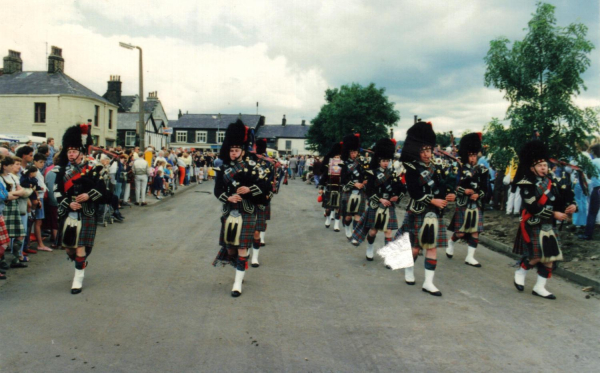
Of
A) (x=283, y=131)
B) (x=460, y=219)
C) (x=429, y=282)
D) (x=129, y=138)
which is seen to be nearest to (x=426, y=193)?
(x=429, y=282)

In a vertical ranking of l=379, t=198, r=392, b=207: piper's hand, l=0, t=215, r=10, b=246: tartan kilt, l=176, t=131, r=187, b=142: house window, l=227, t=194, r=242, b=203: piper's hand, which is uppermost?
l=176, t=131, r=187, b=142: house window

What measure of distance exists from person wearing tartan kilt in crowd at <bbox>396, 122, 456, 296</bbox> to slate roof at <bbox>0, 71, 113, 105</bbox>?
37.9 metres

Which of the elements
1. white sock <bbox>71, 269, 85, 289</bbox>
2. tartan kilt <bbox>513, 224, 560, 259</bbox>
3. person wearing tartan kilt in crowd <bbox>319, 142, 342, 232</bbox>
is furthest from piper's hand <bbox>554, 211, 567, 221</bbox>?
white sock <bbox>71, 269, 85, 289</bbox>

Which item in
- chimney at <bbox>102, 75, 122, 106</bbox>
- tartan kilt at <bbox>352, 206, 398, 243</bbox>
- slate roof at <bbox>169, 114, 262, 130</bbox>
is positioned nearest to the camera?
tartan kilt at <bbox>352, 206, 398, 243</bbox>

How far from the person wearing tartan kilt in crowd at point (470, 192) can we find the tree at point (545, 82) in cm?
177

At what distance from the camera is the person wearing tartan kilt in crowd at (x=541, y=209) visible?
6.04 meters

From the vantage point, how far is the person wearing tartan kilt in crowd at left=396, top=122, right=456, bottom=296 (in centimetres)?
616

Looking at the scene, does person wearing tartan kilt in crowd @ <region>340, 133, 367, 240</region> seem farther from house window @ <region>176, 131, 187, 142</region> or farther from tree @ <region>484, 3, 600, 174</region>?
house window @ <region>176, 131, 187, 142</region>

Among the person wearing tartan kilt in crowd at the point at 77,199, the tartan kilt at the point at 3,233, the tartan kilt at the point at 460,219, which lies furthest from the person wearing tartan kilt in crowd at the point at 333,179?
the tartan kilt at the point at 3,233

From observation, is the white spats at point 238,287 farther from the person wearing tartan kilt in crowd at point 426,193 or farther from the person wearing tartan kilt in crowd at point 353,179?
the person wearing tartan kilt in crowd at point 353,179

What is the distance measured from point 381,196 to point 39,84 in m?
38.8

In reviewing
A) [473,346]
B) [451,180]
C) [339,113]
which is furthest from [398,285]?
[339,113]

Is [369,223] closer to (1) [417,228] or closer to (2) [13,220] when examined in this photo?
(1) [417,228]

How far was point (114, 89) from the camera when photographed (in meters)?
56.9
